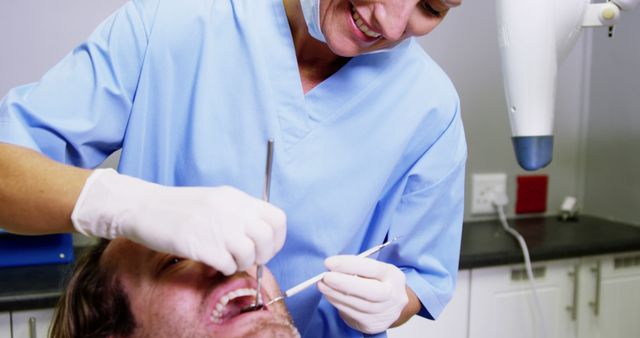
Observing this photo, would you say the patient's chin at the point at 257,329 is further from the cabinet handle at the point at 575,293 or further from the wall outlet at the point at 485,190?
the wall outlet at the point at 485,190

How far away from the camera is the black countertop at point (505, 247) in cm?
157

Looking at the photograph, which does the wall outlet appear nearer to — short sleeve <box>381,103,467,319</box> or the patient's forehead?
short sleeve <box>381,103,467,319</box>

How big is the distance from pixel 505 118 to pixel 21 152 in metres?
1.83

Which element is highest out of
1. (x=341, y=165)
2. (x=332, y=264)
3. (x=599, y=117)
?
(x=341, y=165)

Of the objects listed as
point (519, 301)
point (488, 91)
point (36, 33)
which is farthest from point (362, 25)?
point (488, 91)

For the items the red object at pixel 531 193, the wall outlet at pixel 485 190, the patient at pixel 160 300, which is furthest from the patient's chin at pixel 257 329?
the red object at pixel 531 193

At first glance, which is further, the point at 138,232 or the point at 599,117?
the point at 599,117

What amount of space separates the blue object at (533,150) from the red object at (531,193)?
3.42 ft

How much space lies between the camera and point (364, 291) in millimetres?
1100

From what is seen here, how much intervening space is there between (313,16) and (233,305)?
0.46 metres

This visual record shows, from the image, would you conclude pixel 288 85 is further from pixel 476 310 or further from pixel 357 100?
pixel 476 310

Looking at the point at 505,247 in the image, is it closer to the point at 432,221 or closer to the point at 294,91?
A: the point at 432,221

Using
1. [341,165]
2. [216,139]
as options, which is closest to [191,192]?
[216,139]

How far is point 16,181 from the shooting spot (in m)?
0.91
